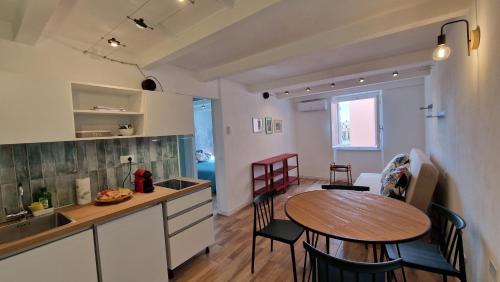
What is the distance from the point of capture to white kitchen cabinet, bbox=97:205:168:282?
1.67m

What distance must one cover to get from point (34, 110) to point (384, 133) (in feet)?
18.7

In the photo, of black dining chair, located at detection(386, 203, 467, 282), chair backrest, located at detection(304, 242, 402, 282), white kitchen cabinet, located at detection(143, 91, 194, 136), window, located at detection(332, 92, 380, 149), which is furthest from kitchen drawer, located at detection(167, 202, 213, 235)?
window, located at detection(332, 92, 380, 149)

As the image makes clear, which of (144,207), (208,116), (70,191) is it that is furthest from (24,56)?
(208,116)

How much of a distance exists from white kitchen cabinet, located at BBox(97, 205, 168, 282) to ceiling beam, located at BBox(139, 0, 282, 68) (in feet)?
4.96

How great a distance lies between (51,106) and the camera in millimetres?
1647

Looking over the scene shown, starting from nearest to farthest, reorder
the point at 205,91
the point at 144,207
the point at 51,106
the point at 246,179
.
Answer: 1. the point at 51,106
2. the point at 144,207
3. the point at 205,91
4. the point at 246,179

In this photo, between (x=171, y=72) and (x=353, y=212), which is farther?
(x=171, y=72)


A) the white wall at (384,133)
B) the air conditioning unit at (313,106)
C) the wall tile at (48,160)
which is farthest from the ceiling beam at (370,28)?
the air conditioning unit at (313,106)

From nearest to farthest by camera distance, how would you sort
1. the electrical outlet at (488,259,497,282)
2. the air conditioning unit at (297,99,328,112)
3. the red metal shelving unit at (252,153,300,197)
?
the electrical outlet at (488,259,497,282)
the red metal shelving unit at (252,153,300,197)
the air conditioning unit at (297,99,328,112)

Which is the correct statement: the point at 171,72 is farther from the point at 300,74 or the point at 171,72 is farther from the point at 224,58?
the point at 300,74

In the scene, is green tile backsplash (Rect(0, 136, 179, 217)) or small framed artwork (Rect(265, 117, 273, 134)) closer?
green tile backsplash (Rect(0, 136, 179, 217))

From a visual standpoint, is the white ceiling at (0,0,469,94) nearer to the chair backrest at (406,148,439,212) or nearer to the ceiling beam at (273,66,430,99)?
the ceiling beam at (273,66,430,99)

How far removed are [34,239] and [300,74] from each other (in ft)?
12.2

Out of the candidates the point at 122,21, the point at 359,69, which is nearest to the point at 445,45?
the point at 359,69
